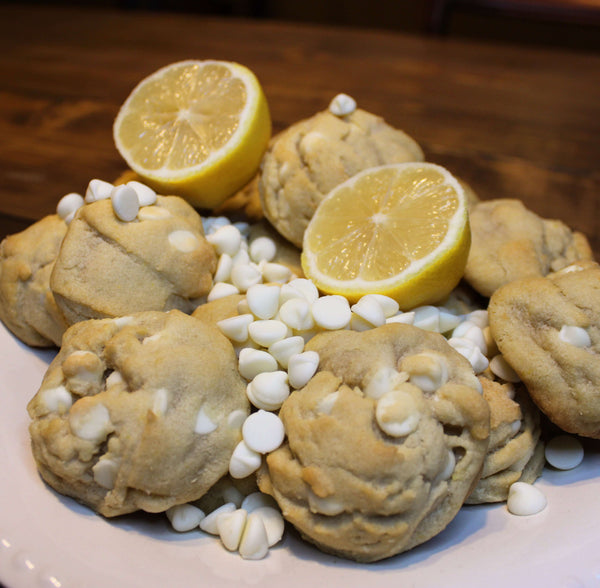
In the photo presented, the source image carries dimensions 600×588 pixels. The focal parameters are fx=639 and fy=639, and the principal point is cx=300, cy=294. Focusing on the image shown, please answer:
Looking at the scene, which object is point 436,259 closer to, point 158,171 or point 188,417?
point 188,417

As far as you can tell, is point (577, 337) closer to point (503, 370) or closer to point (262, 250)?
point (503, 370)

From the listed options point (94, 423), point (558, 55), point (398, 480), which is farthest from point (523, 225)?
point (558, 55)

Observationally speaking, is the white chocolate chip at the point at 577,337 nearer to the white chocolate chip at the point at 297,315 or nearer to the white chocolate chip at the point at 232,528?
the white chocolate chip at the point at 297,315

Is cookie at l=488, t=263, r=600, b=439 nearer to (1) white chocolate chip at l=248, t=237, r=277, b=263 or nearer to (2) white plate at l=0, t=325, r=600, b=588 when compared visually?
(2) white plate at l=0, t=325, r=600, b=588

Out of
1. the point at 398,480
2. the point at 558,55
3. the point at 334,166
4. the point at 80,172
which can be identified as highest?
the point at 334,166

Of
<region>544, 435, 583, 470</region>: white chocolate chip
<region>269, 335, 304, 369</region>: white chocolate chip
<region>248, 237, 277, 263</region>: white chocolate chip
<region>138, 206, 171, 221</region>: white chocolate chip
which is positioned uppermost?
<region>138, 206, 171, 221</region>: white chocolate chip

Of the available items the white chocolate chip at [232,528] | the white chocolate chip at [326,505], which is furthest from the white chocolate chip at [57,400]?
the white chocolate chip at [326,505]

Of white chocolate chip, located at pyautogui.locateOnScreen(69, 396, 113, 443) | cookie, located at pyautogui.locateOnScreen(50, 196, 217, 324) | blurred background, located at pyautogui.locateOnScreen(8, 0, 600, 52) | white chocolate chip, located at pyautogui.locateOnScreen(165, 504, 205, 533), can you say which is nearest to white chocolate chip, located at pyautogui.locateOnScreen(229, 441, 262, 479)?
white chocolate chip, located at pyautogui.locateOnScreen(165, 504, 205, 533)
